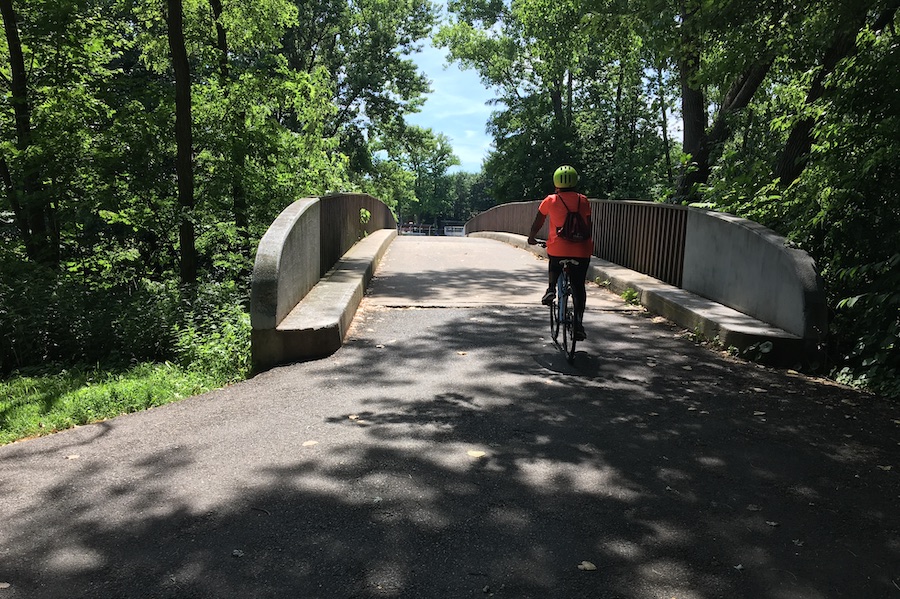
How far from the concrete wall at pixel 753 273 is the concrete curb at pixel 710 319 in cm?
15

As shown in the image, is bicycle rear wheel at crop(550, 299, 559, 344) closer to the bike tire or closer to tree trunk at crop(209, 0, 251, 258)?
the bike tire

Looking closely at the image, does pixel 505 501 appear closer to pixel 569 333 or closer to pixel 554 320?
pixel 569 333

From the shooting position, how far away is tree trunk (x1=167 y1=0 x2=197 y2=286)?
1062 cm

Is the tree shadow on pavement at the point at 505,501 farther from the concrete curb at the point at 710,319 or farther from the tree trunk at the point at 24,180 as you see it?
the tree trunk at the point at 24,180

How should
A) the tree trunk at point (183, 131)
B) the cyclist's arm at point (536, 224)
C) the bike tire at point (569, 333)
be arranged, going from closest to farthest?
the bike tire at point (569, 333) → the cyclist's arm at point (536, 224) → the tree trunk at point (183, 131)

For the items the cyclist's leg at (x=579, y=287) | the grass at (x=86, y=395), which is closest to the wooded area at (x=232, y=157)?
the grass at (x=86, y=395)

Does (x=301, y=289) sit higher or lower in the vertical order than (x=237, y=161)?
lower

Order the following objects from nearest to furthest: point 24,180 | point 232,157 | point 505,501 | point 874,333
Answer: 1. point 505,501
2. point 874,333
3. point 24,180
4. point 232,157

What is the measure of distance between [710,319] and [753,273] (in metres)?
0.78

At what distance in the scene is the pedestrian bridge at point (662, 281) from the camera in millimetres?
6383

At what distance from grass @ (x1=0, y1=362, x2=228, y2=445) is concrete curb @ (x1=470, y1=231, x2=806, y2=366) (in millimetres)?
5269

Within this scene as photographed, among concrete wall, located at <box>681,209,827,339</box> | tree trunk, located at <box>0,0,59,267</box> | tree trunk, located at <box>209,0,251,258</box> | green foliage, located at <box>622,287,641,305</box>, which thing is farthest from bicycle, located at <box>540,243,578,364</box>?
tree trunk, located at <box>0,0,59,267</box>

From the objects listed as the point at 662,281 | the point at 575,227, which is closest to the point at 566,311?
the point at 575,227

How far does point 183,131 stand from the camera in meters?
11.0
